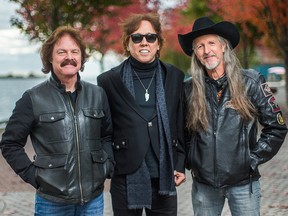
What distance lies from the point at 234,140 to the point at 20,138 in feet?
4.60

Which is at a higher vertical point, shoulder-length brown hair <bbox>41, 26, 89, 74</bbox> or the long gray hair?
shoulder-length brown hair <bbox>41, 26, 89, 74</bbox>

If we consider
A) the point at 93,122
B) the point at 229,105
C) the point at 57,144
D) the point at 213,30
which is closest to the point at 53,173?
the point at 57,144

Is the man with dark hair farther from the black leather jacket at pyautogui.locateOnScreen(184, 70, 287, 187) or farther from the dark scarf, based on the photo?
the black leather jacket at pyautogui.locateOnScreen(184, 70, 287, 187)

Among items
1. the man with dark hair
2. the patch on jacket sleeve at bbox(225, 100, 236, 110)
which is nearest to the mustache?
the man with dark hair

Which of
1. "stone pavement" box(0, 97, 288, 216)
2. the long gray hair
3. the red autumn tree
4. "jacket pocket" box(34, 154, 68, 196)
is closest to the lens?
"jacket pocket" box(34, 154, 68, 196)

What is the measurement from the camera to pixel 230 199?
145 inches

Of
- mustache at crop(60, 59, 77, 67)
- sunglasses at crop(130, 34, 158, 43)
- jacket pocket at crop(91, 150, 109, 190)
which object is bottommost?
jacket pocket at crop(91, 150, 109, 190)

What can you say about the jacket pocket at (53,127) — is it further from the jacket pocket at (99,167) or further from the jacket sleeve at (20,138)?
the jacket pocket at (99,167)

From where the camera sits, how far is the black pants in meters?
3.79

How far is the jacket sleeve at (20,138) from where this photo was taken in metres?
3.30

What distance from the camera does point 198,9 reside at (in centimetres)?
2503

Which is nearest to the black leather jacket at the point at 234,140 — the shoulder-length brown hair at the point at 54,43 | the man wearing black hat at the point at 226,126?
the man wearing black hat at the point at 226,126

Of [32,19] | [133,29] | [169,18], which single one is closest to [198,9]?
[169,18]

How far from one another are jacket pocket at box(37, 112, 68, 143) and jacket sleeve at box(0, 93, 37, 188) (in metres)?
0.08
